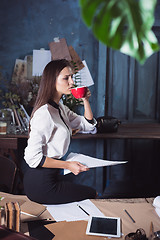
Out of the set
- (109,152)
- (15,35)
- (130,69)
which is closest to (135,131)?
(109,152)

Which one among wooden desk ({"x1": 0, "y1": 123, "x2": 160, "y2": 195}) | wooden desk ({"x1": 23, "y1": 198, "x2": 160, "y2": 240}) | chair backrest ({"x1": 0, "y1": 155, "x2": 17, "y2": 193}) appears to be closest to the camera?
wooden desk ({"x1": 23, "y1": 198, "x2": 160, "y2": 240})

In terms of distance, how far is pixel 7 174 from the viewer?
1.94 metres

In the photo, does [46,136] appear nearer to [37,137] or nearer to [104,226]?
[37,137]

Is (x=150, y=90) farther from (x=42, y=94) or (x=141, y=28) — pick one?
(x=141, y=28)

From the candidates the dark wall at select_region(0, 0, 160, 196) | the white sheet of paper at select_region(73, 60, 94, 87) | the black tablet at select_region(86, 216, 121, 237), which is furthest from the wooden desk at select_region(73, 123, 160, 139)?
the black tablet at select_region(86, 216, 121, 237)

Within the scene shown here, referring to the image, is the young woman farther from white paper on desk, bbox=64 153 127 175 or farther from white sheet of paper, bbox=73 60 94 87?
white sheet of paper, bbox=73 60 94 87

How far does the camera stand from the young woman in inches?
70.2

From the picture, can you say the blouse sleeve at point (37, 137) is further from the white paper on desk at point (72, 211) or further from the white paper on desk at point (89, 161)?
the white paper on desk at point (72, 211)

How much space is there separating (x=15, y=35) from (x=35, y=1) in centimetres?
43

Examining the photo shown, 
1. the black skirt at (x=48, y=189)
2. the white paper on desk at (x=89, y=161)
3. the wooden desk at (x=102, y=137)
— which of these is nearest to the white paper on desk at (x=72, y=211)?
the white paper on desk at (x=89, y=161)

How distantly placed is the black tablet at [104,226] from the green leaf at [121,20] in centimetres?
88

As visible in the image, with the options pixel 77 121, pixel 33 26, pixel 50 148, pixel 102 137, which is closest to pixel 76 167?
pixel 50 148

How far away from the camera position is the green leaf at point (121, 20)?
0.39 meters

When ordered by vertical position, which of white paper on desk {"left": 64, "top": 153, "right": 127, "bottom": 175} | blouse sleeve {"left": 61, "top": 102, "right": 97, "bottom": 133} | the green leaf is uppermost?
the green leaf
